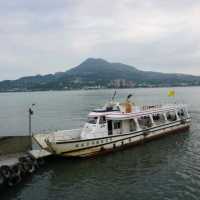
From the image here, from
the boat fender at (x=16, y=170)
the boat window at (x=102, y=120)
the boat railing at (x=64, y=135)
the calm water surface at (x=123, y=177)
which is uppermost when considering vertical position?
the boat window at (x=102, y=120)

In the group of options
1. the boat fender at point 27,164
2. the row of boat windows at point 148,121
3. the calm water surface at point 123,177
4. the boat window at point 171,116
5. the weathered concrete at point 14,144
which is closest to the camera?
the calm water surface at point 123,177

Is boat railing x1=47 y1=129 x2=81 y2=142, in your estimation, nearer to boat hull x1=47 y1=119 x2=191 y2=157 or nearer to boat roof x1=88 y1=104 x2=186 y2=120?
boat hull x1=47 y1=119 x2=191 y2=157

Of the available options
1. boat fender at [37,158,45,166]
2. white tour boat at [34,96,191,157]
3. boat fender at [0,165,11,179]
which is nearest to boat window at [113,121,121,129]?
white tour boat at [34,96,191,157]

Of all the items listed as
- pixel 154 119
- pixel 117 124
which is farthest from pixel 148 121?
pixel 117 124

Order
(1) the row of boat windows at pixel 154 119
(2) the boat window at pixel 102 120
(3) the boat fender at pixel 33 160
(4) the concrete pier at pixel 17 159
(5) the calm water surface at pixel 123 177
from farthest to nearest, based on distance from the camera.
Answer: (1) the row of boat windows at pixel 154 119
(2) the boat window at pixel 102 120
(3) the boat fender at pixel 33 160
(4) the concrete pier at pixel 17 159
(5) the calm water surface at pixel 123 177

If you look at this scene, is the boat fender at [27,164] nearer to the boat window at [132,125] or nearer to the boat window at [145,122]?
the boat window at [132,125]

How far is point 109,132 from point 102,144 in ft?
7.37

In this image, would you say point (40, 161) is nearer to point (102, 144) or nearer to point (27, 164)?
point (27, 164)

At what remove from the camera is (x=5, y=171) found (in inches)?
917

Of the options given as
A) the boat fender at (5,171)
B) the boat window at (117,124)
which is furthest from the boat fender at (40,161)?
the boat window at (117,124)

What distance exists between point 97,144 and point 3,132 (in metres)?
28.9

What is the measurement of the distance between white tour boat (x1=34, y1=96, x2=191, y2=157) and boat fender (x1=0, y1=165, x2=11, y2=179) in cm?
536

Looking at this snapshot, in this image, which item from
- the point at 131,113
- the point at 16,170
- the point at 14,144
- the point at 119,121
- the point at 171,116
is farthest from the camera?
the point at 171,116

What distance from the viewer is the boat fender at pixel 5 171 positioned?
2309cm
